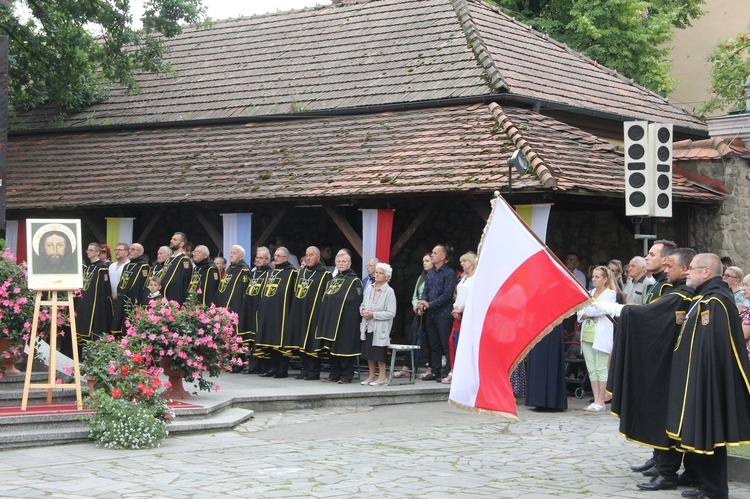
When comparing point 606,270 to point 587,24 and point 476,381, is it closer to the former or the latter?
point 476,381

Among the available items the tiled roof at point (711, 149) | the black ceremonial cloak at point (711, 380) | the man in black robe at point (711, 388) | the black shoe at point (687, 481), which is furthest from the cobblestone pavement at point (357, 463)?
the tiled roof at point (711, 149)

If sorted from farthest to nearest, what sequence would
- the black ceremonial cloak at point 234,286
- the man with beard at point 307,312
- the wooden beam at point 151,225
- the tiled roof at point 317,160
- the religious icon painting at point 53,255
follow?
the wooden beam at point 151,225 → the black ceremonial cloak at point 234,286 → the tiled roof at point 317,160 → the man with beard at point 307,312 → the religious icon painting at point 53,255

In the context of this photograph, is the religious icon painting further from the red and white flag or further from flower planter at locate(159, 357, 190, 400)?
the red and white flag

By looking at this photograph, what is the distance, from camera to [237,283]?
16.3 m

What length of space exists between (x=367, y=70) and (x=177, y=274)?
19.4 feet

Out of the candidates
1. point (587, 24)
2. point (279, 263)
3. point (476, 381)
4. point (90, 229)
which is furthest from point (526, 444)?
point (587, 24)

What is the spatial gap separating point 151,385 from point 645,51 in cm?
2104

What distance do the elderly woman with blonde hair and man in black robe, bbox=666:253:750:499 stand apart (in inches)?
258

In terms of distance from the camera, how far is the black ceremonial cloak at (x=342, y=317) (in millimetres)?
14891

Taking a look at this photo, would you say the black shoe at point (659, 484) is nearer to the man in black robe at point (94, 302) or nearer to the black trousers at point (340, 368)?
the black trousers at point (340, 368)

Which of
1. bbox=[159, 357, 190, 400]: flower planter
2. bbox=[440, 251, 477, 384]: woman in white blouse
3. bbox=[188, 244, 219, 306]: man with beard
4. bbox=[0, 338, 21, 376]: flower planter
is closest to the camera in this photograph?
bbox=[0, 338, 21, 376]: flower planter

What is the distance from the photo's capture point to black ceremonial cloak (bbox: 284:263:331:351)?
15391 mm

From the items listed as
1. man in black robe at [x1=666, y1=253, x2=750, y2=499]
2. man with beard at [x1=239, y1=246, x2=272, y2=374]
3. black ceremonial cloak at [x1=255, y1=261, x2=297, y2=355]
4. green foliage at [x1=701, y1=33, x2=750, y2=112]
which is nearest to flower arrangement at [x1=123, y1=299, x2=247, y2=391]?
black ceremonial cloak at [x1=255, y1=261, x2=297, y2=355]

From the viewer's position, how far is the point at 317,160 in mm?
18156
